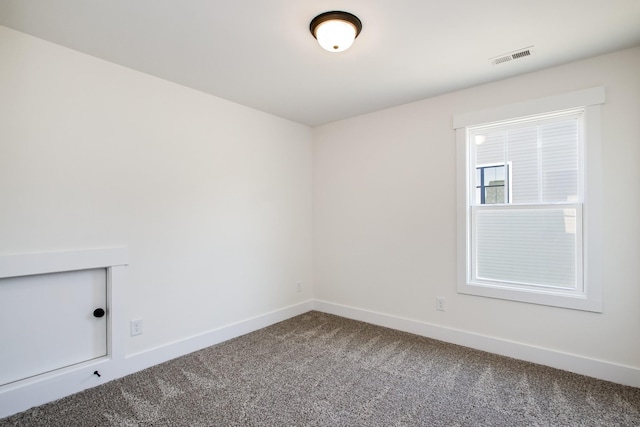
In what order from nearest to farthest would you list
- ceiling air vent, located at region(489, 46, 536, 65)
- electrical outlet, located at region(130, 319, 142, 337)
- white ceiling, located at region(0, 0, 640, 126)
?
white ceiling, located at region(0, 0, 640, 126), ceiling air vent, located at region(489, 46, 536, 65), electrical outlet, located at region(130, 319, 142, 337)

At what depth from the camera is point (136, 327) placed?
101 inches

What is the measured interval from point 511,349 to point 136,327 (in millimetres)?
3197

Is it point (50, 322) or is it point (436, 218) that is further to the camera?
point (436, 218)

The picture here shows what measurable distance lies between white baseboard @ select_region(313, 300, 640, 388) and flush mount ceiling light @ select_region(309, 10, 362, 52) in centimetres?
275

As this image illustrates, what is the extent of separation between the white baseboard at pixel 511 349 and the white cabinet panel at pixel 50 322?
102 inches

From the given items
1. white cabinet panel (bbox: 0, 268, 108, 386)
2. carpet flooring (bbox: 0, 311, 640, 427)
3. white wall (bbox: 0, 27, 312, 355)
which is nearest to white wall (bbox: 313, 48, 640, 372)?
carpet flooring (bbox: 0, 311, 640, 427)

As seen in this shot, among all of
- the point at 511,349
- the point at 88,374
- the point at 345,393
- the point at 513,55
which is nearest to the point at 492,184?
the point at 513,55

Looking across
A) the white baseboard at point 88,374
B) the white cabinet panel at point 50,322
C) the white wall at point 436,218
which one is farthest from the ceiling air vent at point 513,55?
the white cabinet panel at point 50,322

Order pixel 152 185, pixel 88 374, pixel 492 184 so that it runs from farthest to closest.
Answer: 1. pixel 492 184
2. pixel 152 185
3. pixel 88 374

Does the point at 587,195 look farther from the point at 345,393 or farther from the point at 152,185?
the point at 152,185

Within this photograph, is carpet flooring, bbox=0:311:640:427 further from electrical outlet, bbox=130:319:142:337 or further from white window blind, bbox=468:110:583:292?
white window blind, bbox=468:110:583:292

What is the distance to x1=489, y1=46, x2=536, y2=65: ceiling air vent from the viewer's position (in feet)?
7.59

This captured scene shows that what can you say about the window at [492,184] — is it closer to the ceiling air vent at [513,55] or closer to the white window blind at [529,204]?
the white window blind at [529,204]

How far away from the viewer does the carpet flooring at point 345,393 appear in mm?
1953
